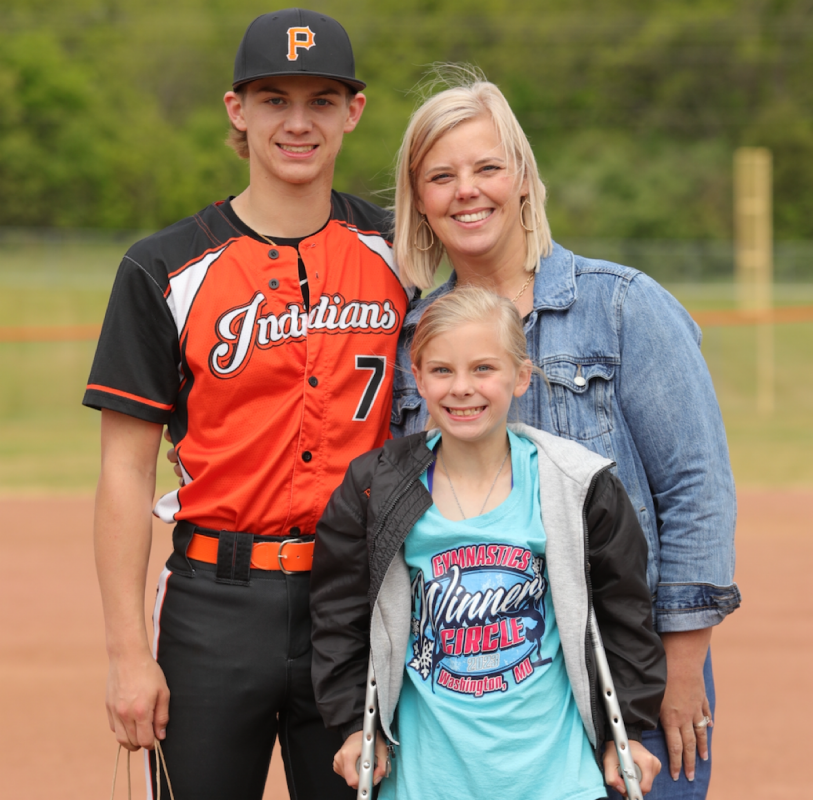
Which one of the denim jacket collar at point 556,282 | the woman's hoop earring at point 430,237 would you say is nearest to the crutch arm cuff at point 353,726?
the denim jacket collar at point 556,282

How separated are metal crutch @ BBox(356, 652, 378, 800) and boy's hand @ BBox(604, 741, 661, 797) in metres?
0.54

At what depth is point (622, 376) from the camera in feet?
8.56

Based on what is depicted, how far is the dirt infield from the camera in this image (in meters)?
5.26

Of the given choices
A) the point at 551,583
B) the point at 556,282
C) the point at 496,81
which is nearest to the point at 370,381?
the point at 556,282

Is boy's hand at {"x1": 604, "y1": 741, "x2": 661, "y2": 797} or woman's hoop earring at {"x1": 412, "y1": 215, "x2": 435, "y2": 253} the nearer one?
boy's hand at {"x1": 604, "y1": 741, "x2": 661, "y2": 797}

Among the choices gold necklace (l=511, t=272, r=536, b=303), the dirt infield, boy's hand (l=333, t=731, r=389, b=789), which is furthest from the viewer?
the dirt infield

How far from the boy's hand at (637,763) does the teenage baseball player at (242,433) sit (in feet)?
2.55

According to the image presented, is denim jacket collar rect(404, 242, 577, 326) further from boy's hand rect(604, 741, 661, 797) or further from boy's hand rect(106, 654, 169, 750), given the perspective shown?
boy's hand rect(106, 654, 169, 750)

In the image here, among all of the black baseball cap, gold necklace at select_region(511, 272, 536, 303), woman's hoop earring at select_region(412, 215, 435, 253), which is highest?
the black baseball cap

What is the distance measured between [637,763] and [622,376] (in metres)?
0.92

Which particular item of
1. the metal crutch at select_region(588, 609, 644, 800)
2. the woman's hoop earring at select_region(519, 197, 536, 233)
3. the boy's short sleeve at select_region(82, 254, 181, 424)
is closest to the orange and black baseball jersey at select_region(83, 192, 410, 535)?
the boy's short sleeve at select_region(82, 254, 181, 424)

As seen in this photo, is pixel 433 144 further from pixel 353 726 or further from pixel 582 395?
pixel 353 726

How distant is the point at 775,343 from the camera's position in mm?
24906

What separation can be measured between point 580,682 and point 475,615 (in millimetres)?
281
